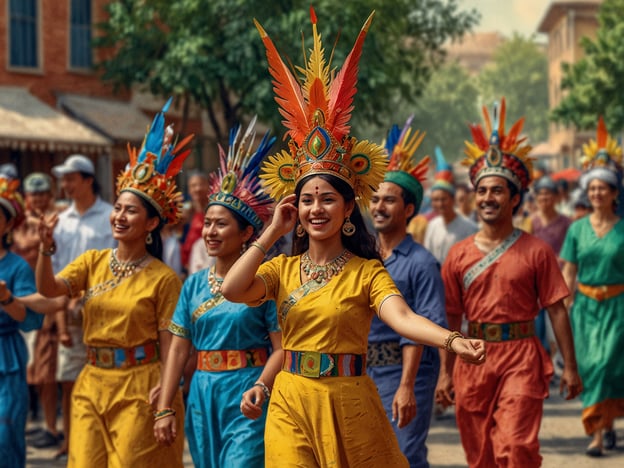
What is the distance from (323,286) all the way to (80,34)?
67.3ft

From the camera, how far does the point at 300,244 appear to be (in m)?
5.24

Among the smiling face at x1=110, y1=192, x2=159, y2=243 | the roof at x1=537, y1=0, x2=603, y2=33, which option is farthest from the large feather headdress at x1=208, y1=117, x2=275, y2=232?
the roof at x1=537, y1=0, x2=603, y2=33

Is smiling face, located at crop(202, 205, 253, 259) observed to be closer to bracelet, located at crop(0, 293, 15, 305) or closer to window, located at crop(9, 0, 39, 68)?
bracelet, located at crop(0, 293, 15, 305)

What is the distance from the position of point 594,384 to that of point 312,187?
541 centimetres

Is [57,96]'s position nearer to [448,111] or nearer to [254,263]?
[254,263]

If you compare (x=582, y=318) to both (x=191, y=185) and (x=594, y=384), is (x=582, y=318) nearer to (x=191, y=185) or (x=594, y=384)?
(x=594, y=384)

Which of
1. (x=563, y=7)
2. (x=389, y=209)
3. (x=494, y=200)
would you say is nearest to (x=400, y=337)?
(x=389, y=209)

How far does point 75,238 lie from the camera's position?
9.38 meters

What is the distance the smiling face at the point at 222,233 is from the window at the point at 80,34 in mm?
19034

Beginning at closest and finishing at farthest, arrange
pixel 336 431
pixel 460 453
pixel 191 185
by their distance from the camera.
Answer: pixel 336 431 → pixel 460 453 → pixel 191 185

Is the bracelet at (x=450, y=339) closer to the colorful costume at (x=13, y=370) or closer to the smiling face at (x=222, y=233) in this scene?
the smiling face at (x=222, y=233)

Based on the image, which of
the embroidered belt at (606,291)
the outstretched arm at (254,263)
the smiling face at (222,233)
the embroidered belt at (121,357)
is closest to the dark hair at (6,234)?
the embroidered belt at (121,357)

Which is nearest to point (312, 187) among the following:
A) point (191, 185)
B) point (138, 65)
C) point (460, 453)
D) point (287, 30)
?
point (460, 453)

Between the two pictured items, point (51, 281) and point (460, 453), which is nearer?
point (51, 281)
